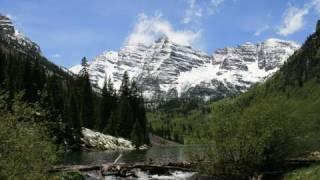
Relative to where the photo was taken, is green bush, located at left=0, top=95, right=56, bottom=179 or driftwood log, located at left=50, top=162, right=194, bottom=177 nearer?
green bush, located at left=0, top=95, right=56, bottom=179

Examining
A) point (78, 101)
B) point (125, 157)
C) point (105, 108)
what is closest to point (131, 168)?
point (125, 157)

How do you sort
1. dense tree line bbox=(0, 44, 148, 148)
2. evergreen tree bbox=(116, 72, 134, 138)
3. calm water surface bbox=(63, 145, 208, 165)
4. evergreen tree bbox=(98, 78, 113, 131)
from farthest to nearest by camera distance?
evergreen tree bbox=(98, 78, 113, 131) < evergreen tree bbox=(116, 72, 134, 138) < dense tree line bbox=(0, 44, 148, 148) < calm water surface bbox=(63, 145, 208, 165)

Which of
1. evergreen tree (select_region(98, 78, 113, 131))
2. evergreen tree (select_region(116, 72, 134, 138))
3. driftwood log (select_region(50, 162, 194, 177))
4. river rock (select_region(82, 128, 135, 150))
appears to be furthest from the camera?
evergreen tree (select_region(98, 78, 113, 131))

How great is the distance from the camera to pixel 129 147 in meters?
158

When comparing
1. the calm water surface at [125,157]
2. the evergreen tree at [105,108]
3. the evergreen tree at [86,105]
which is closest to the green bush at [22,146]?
the calm water surface at [125,157]

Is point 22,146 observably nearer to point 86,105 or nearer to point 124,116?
point 124,116

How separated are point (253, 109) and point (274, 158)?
5045 millimetres

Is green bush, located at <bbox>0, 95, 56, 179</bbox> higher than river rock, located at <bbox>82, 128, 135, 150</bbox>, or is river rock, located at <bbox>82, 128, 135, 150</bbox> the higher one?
river rock, located at <bbox>82, 128, 135, 150</bbox>

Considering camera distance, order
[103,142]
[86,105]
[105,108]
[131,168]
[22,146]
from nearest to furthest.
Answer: [22,146], [131,168], [103,142], [86,105], [105,108]

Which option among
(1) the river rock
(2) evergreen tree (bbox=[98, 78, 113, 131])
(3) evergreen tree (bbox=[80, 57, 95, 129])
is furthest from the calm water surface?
(2) evergreen tree (bbox=[98, 78, 113, 131])

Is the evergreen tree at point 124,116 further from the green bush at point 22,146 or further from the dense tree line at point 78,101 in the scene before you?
the green bush at point 22,146

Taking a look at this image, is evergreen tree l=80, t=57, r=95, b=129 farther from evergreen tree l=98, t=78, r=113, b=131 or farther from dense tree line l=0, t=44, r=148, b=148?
evergreen tree l=98, t=78, r=113, b=131

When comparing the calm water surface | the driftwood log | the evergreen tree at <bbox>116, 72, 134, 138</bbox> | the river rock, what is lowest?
the driftwood log

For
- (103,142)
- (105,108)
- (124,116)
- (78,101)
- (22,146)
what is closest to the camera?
(22,146)
